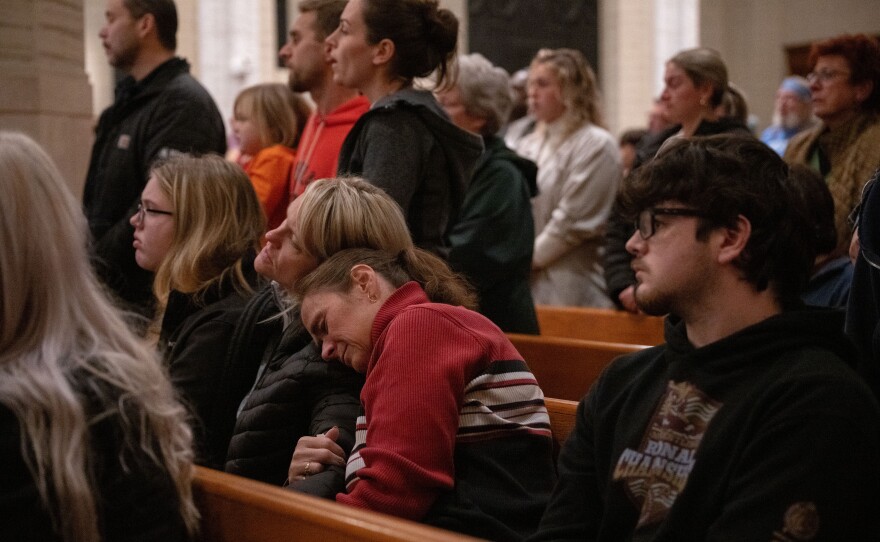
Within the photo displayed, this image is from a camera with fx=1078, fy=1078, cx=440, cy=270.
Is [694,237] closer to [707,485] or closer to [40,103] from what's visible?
[707,485]

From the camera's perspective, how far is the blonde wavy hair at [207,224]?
3109 mm

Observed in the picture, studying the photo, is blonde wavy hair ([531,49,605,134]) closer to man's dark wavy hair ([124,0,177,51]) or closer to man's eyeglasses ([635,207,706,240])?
man's dark wavy hair ([124,0,177,51])

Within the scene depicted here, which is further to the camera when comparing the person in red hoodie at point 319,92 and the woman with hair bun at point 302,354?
the person in red hoodie at point 319,92

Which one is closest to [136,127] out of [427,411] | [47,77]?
[47,77]

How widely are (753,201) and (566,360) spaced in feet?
6.04

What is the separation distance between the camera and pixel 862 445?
1636 millimetres

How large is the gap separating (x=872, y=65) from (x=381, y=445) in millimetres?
2859

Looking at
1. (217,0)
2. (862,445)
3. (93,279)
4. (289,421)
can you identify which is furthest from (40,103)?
(217,0)

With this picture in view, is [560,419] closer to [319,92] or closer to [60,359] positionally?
[60,359]

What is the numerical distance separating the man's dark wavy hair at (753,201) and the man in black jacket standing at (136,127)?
254 centimetres

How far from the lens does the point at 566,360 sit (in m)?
3.67

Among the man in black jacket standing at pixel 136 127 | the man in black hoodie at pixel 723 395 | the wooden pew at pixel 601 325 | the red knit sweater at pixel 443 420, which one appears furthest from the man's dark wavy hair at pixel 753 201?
the man in black jacket standing at pixel 136 127

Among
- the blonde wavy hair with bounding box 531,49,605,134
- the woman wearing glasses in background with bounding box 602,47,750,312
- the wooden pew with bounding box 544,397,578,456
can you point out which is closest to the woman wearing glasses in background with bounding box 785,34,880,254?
the woman wearing glasses in background with bounding box 602,47,750,312

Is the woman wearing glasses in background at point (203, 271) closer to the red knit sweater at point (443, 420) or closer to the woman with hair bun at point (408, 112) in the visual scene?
the woman with hair bun at point (408, 112)
